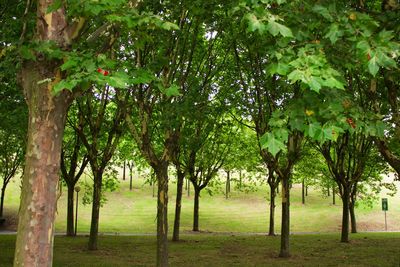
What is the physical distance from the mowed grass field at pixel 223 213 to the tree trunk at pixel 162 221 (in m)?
22.0

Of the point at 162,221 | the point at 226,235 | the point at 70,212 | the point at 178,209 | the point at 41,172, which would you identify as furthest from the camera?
the point at 226,235

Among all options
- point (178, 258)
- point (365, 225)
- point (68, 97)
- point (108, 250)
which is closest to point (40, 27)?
point (68, 97)

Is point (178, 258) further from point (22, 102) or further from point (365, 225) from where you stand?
point (365, 225)

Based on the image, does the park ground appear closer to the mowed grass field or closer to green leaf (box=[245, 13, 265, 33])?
the mowed grass field

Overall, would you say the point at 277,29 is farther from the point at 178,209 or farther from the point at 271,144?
the point at 178,209

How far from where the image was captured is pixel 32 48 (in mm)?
5781

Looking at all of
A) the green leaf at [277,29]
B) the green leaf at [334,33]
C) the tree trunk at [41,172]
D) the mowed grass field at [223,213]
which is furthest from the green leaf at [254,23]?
the mowed grass field at [223,213]

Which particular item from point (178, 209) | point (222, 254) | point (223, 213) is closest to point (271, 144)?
point (222, 254)

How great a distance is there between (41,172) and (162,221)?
7490mm

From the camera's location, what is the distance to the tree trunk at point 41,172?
566 centimetres

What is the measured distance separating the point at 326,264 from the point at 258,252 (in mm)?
4300

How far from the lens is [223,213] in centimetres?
4866

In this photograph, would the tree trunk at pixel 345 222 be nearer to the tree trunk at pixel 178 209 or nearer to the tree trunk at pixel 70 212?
the tree trunk at pixel 178 209

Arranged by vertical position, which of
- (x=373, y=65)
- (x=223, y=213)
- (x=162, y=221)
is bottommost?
(x=223, y=213)
